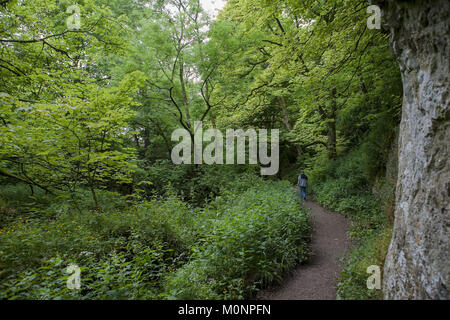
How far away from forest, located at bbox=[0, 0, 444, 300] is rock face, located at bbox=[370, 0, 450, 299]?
3.71 feet

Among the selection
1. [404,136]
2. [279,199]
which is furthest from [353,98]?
[404,136]

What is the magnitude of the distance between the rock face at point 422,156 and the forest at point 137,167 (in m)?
1.13

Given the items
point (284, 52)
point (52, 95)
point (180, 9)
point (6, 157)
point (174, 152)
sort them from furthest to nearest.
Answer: point (174, 152), point (180, 9), point (284, 52), point (52, 95), point (6, 157)

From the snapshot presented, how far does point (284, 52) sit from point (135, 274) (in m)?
7.80

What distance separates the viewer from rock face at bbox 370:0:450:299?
2.71 meters

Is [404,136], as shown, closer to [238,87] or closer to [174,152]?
[238,87]

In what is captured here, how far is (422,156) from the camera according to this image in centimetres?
315

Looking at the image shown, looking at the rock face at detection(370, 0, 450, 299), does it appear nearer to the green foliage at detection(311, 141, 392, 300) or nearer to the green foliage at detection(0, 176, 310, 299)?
the green foliage at detection(311, 141, 392, 300)

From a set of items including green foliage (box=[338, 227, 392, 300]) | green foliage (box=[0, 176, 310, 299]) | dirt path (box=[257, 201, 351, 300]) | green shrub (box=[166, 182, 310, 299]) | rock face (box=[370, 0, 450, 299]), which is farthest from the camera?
dirt path (box=[257, 201, 351, 300])

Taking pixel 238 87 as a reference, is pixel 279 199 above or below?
below

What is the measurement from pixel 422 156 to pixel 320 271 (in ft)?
11.5

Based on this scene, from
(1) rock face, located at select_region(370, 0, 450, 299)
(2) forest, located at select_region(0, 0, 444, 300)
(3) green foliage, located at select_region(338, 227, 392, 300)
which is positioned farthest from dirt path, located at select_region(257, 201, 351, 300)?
(1) rock face, located at select_region(370, 0, 450, 299)

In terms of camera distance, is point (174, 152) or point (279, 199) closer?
point (279, 199)

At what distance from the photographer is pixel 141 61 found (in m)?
12.9
